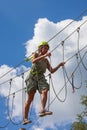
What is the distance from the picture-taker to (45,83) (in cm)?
1308

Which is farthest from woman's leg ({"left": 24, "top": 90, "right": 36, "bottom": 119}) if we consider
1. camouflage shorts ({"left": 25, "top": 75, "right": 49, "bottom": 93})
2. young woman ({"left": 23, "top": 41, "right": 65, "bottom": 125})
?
camouflage shorts ({"left": 25, "top": 75, "right": 49, "bottom": 93})

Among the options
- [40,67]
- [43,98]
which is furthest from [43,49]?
[43,98]

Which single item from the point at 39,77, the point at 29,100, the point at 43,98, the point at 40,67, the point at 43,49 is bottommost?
the point at 43,98

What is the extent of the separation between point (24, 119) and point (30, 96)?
659 millimetres

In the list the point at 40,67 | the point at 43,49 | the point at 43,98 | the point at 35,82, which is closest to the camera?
the point at 43,98

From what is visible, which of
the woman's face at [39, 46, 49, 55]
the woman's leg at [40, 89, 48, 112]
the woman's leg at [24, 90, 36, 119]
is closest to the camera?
the woman's leg at [40, 89, 48, 112]

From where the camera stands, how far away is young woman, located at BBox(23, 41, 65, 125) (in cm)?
1282

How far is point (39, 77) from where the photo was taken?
1320 cm

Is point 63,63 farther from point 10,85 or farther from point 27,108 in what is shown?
point 10,85

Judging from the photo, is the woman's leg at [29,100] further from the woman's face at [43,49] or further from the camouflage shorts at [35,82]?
the woman's face at [43,49]

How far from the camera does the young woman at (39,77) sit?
42.1ft

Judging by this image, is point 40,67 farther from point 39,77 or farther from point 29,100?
point 29,100

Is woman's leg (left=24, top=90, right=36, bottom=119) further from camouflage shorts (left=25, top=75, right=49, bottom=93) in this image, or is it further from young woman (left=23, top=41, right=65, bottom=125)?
camouflage shorts (left=25, top=75, right=49, bottom=93)

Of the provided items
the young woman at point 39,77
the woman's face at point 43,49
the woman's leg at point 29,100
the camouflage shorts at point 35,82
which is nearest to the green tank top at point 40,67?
the young woman at point 39,77
